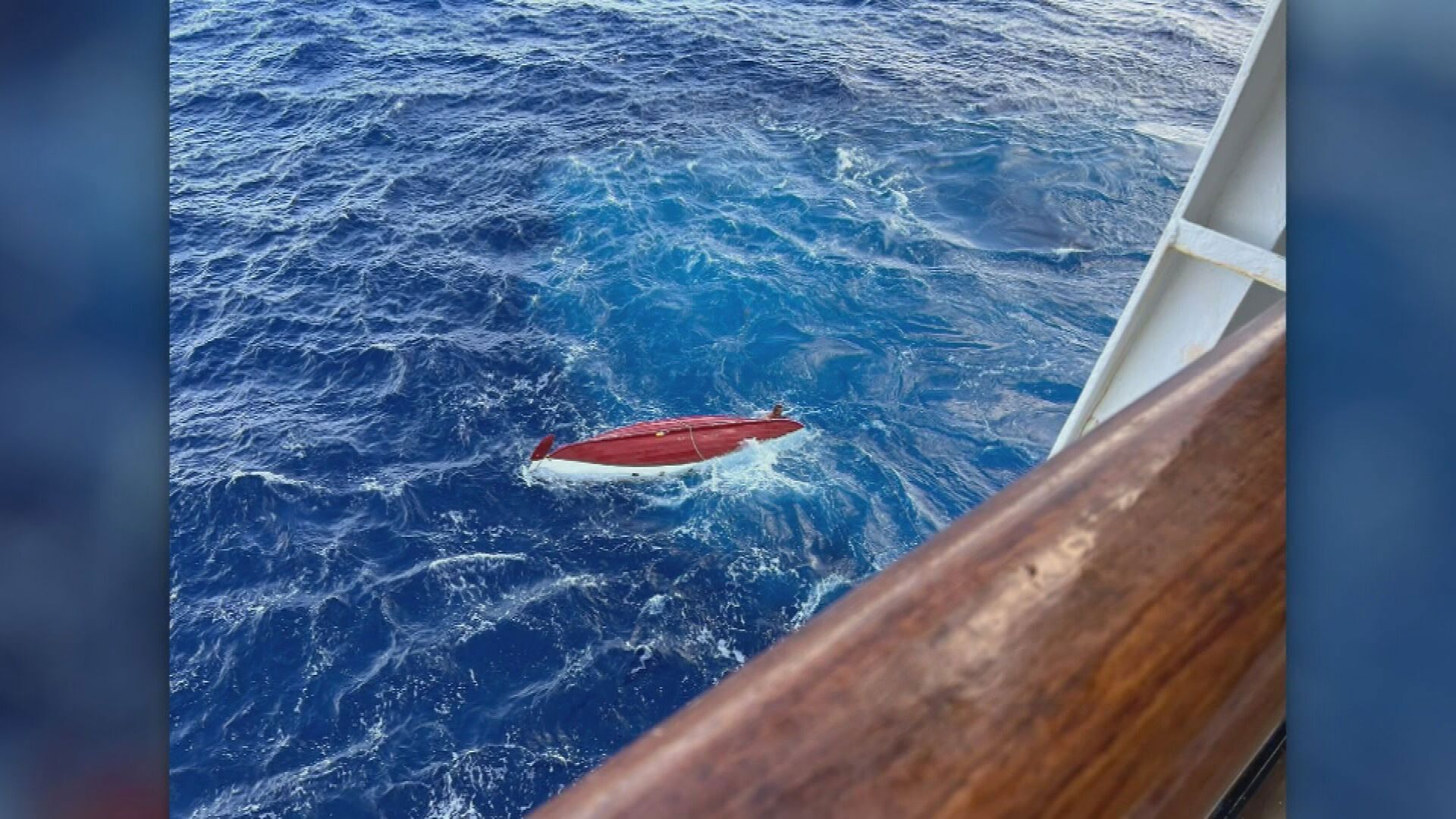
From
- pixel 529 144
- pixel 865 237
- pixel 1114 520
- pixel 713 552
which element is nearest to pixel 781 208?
pixel 865 237

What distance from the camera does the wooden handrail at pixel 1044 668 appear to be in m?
0.55

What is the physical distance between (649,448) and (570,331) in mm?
4207

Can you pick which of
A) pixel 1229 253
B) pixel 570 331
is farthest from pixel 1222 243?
pixel 570 331
